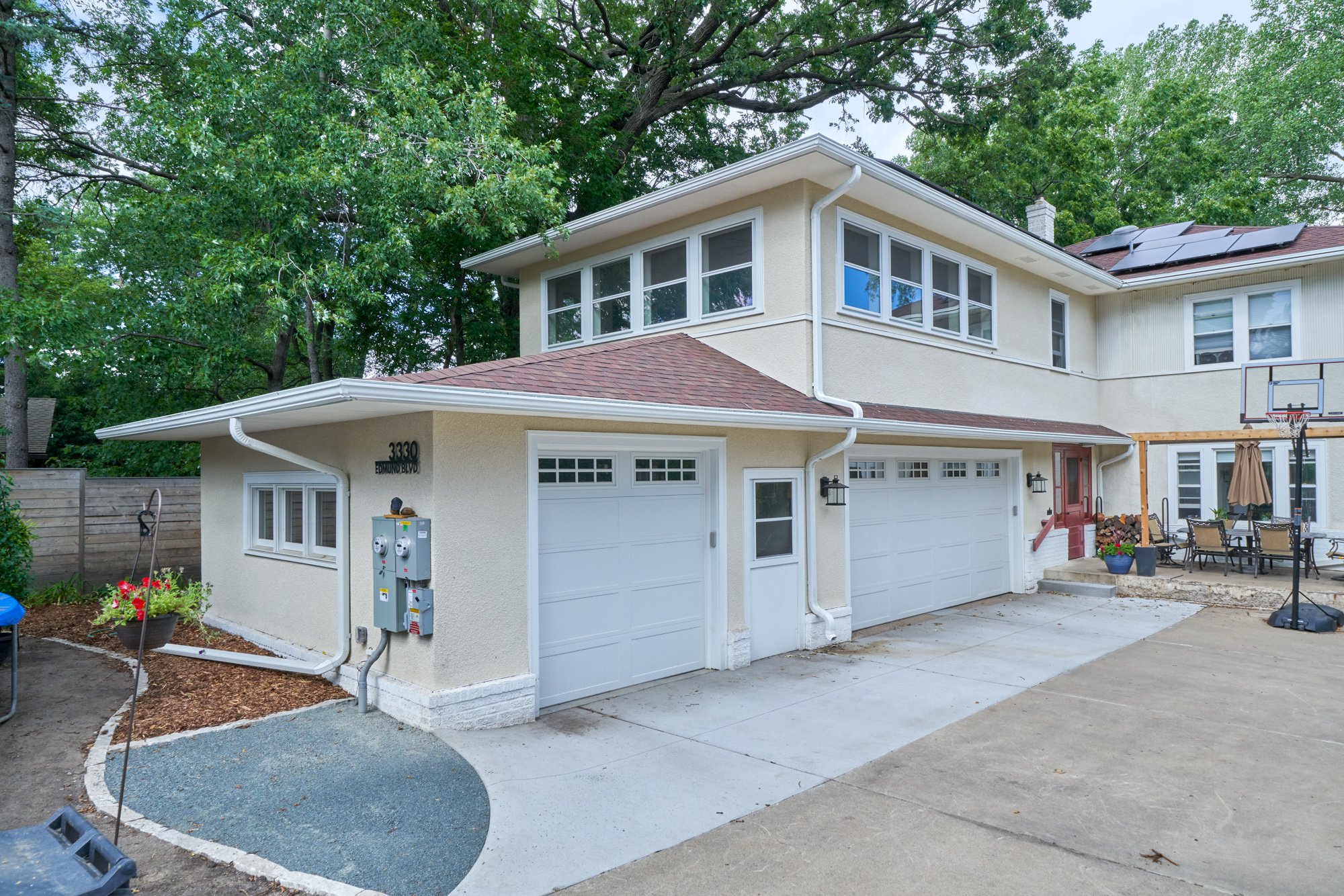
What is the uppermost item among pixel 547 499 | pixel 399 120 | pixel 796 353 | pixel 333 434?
pixel 399 120

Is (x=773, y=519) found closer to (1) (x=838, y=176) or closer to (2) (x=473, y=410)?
(1) (x=838, y=176)

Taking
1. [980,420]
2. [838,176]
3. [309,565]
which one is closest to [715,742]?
[309,565]

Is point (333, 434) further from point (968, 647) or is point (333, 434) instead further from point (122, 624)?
point (968, 647)

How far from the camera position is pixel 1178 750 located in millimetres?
5414

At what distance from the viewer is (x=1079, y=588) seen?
11992 millimetres

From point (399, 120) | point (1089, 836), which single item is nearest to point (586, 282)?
point (399, 120)

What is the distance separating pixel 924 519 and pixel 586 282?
557cm

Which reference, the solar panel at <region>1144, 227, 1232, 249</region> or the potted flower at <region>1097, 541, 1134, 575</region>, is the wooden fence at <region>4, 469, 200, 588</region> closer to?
the potted flower at <region>1097, 541, 1134, 575</region>

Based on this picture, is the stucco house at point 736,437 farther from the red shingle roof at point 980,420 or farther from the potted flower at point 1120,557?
the potted flower at point 1120,557

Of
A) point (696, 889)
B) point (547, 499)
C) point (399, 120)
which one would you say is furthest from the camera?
point (399, 120)

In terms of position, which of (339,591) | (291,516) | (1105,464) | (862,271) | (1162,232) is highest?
(1162,232)

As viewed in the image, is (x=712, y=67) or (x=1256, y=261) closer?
(x=1256, y=261)

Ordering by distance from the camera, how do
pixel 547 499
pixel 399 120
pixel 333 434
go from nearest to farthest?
pixel 547 499 < pixel 333 434 < pixel 399 120

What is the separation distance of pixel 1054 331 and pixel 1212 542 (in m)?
3.95
